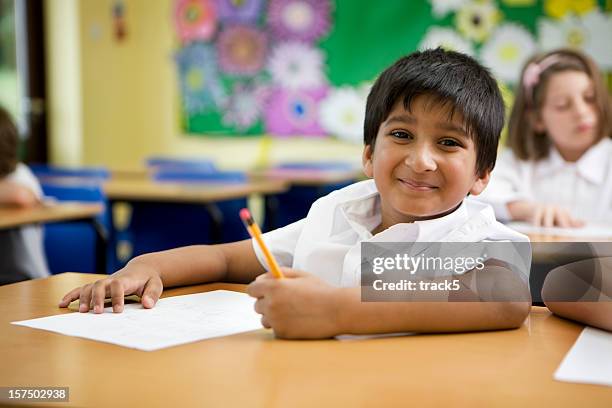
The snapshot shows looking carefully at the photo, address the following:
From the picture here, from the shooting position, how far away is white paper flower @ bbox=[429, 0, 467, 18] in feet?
17.7

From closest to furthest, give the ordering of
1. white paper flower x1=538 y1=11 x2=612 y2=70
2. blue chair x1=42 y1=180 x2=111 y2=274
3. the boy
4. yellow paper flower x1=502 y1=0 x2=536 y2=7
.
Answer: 1. the boy
2. blue chair x1=42 y1=180 x2=111 y2=274
3. white paper flower x1=538 y1=11 x2=612 y2=70
4. yellow paper flower x1=502 y1=0 x2=536 y2=7

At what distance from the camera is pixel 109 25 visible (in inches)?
260

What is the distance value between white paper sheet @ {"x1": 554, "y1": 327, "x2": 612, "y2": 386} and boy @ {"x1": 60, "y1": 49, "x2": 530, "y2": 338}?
0.09 metres

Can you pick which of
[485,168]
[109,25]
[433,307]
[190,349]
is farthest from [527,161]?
[109,25]

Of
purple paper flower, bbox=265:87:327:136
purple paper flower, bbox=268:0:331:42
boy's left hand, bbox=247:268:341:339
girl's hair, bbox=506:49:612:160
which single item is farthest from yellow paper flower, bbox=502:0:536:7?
boy's left hand, bbox=247:268:341:339

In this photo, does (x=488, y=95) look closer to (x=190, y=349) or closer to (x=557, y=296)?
(x=557, y=296)

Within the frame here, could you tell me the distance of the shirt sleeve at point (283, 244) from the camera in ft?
4.54

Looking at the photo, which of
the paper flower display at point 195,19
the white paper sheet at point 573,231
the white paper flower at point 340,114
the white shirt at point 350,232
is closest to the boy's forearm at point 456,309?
the white shirt at point 350,232

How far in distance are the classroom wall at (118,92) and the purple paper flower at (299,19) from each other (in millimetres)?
840

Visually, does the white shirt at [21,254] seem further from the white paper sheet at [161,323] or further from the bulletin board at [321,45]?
the bulletin board at [321,45]

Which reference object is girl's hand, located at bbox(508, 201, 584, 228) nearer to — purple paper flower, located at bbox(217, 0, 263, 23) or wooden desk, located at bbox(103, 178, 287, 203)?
wooden desk, located at bbox(103, 178, 287, 203)

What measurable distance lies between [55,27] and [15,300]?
19.9ft

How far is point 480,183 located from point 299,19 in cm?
485

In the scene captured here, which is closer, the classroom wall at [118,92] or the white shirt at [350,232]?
the white shirt at [350,232]
